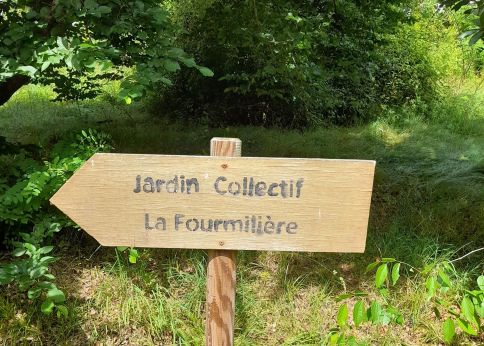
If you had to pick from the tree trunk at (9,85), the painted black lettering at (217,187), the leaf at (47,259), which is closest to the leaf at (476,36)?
the painted black lettering at (217,187)

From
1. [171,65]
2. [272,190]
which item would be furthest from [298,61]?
[272,190]

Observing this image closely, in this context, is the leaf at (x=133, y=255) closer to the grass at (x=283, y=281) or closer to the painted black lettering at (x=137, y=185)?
the grass at (x=283, y=281)

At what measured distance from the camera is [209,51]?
5281 mm

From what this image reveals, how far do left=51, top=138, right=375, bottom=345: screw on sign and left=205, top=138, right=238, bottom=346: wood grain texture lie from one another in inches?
3.4

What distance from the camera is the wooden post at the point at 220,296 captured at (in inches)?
64.5

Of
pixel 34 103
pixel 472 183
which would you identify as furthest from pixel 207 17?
pixel 34 103

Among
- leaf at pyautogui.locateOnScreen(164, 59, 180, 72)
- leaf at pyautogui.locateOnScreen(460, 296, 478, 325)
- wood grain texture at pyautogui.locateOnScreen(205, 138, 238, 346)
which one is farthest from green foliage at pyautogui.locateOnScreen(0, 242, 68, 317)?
leaf at pyautogui.locateOnScreen(460, 296, 478, 325)

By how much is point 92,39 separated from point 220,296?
162 centimetres

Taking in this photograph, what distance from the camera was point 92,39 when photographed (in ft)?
8.18

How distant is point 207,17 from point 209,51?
1076mm

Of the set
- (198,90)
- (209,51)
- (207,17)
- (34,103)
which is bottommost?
(34,103)

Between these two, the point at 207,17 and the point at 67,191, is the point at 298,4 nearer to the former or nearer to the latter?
the point at 207,17

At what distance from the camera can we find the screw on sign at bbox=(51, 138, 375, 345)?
1.48 m

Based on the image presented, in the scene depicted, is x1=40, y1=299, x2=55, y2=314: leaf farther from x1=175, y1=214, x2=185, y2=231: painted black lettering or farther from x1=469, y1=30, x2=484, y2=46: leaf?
x1=469, y1=30, x2=484, y2=46: leaf
